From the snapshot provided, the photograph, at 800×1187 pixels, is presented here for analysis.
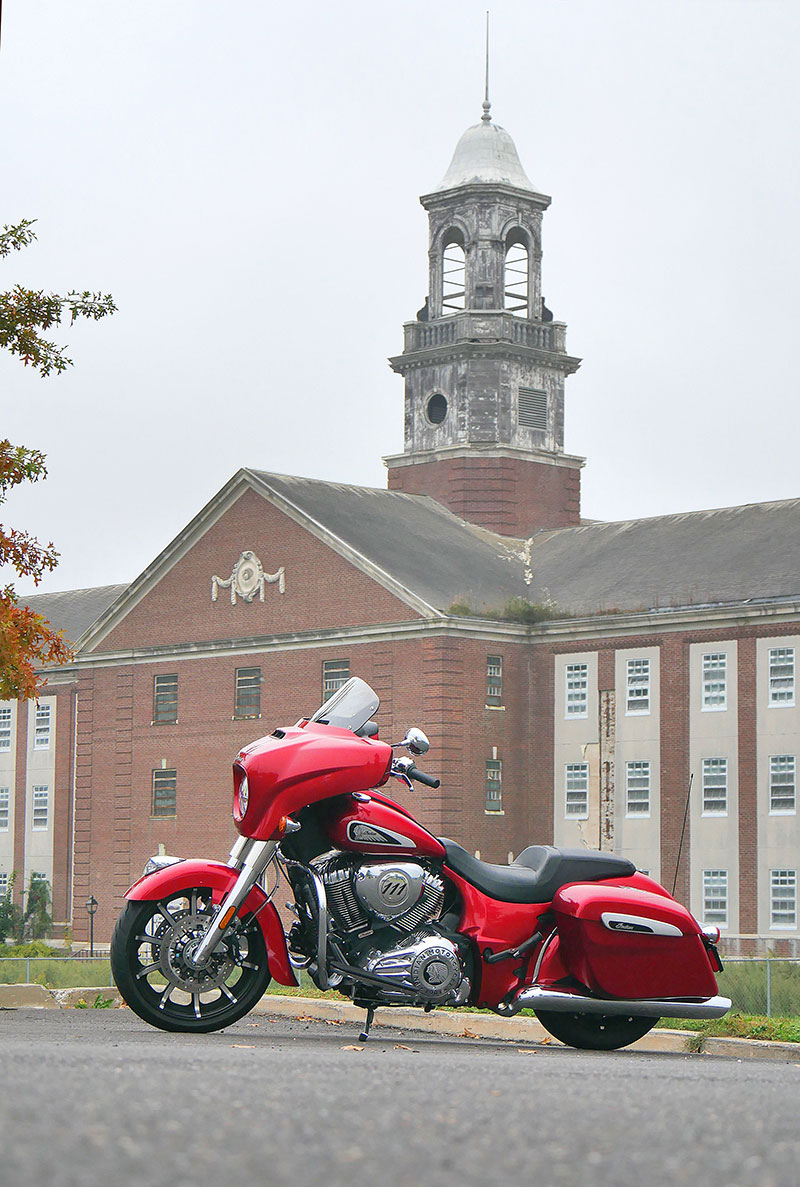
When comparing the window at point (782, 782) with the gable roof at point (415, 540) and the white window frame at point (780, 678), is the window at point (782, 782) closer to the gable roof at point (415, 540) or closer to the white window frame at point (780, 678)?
the white window frame at point (780, 678)

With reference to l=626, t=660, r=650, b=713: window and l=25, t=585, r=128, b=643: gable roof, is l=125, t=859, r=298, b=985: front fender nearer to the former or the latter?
l=626, t=660, r=650, b=713: window

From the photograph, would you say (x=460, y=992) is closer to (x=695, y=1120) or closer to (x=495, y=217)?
(x=695, y=1120)

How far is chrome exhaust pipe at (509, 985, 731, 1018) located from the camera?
420 inches

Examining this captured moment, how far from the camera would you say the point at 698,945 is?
36.4 ft

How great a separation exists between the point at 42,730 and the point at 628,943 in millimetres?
50517

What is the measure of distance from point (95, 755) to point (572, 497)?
1584cm

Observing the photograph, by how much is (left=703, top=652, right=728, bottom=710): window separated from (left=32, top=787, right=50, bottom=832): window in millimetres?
23451

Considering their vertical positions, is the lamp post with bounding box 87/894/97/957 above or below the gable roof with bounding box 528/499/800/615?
below

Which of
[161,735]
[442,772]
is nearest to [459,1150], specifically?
[442,772]

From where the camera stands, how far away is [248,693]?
50594 millimetres

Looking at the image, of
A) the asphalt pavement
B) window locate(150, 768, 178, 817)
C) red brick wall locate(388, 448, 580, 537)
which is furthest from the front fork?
red brick wall locate(388, 448, 580, 537)

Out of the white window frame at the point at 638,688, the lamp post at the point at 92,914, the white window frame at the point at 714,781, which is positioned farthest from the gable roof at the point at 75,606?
the white window frame at the point at 714,781

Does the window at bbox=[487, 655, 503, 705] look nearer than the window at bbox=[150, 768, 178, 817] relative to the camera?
Yes

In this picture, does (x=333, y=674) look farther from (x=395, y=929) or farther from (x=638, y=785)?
(x=395, y=929)
